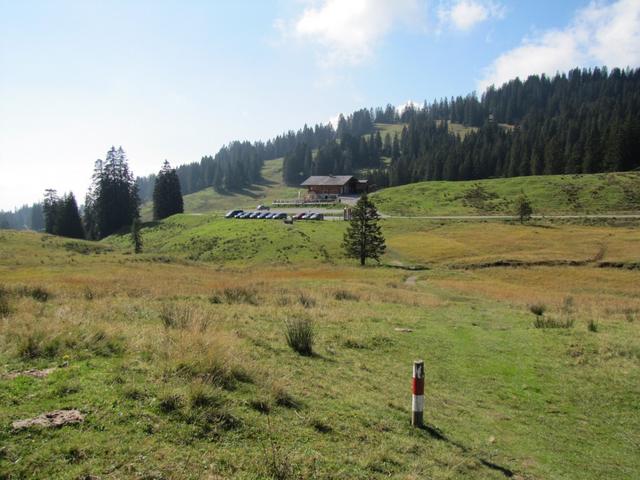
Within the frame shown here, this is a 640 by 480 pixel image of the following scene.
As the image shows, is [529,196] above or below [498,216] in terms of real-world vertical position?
above

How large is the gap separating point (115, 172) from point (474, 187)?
97.7 m

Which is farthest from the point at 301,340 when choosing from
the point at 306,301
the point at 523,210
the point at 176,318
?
the point at 523,210

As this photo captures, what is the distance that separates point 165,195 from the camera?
127 m

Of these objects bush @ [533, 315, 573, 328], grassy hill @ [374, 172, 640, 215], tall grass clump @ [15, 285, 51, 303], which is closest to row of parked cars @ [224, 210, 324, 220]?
grassy hill @ [374, 172, 640, 215]

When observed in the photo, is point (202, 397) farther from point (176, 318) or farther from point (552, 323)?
point (552, 323)

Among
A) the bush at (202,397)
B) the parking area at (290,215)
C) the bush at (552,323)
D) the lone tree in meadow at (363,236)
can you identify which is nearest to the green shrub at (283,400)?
the bush at (202,397)

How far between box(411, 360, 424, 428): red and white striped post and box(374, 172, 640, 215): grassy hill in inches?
3934

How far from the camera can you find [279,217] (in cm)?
10175

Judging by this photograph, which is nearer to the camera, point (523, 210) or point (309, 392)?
point (309, 392)

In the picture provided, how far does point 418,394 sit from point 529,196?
113 meters

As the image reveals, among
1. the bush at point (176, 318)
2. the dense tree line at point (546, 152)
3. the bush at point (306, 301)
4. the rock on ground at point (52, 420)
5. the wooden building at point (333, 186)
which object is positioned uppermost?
the dense tree line at point (546, 152)

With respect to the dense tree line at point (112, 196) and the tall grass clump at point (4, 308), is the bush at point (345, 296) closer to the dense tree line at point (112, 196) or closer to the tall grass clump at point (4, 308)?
the tall grass clump at point (4, 308)

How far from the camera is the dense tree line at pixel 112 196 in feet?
382

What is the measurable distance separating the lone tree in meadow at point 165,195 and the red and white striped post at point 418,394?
126 m
